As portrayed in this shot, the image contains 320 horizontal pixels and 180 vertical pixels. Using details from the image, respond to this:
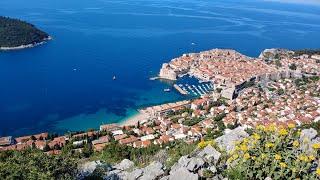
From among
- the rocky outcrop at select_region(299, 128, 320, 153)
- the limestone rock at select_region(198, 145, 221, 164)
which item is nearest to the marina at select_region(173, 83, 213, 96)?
the rocky outcrop at select_region(299, 128, 320, 153)

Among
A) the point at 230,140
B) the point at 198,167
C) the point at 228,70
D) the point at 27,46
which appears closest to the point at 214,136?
the point at 230,140

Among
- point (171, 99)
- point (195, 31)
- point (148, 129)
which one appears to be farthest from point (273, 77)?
point (195, 31)

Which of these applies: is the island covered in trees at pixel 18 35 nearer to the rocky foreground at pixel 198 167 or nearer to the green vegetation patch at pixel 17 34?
the green vegetation patch at pixel 17 34

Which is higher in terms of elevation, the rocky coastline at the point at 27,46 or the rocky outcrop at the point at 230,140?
the rocky outcrop at the point at 230,140

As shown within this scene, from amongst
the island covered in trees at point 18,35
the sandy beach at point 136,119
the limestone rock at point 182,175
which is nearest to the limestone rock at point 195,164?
the limestone rock at point 182,175

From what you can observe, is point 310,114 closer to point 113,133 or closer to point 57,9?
point 113,133

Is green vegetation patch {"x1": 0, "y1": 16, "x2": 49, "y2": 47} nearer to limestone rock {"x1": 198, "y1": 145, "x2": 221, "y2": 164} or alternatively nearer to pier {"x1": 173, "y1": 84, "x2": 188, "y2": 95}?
pier {"x1": 173, "y1": 84, "x2": 188, "y2": 95}

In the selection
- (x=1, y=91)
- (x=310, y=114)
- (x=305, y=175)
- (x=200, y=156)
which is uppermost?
(x=305, y=175)
